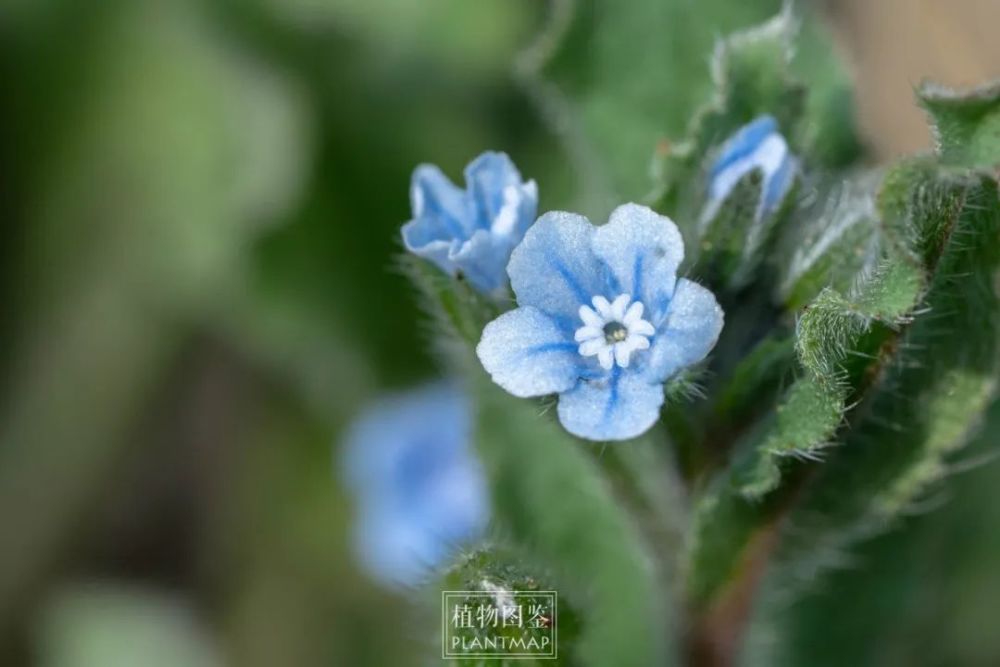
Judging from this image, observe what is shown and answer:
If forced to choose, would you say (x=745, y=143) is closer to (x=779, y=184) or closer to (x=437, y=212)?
(x=779, y=184)

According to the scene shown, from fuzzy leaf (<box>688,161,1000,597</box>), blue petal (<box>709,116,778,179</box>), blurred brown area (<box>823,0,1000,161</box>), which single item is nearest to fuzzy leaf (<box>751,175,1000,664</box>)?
fuzzy leaf (<box>688,161,1000,597</box>)

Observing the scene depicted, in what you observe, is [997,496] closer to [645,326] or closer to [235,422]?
[645,326]

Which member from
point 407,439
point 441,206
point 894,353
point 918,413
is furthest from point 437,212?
point 407,439

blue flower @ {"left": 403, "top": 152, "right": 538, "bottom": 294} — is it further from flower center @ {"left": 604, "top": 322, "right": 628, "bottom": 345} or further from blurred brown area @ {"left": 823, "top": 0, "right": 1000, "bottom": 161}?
blurred brown area @ {"left": 823, "top": 0, "right": 1000, "bottom": 161}

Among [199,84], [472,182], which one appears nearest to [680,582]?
[472,182]

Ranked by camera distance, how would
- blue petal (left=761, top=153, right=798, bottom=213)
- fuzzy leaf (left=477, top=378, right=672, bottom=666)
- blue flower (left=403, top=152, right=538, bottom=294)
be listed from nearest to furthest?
blue flower (left=403, top=152, right=538, bottom=294) → blue petal (left=761, top=153, right=798, bottom=213) → fuzzy leaf (left=477, top=378, right=672, bottom=666)
